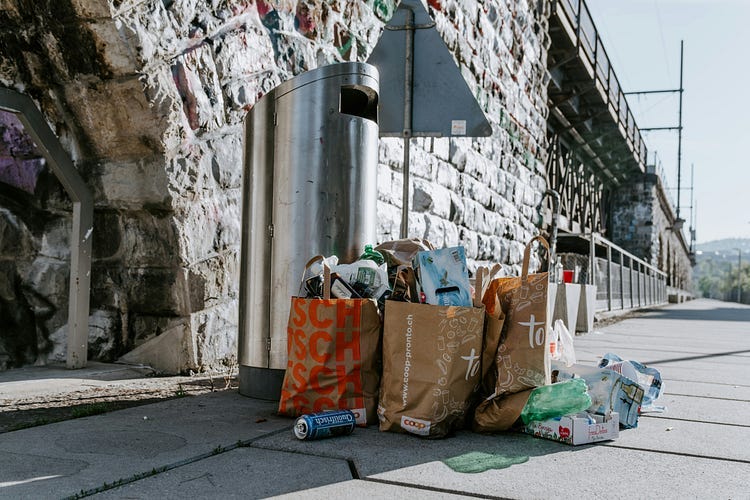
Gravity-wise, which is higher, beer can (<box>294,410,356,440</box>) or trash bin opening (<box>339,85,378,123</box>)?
trash bin opening (<box>339,85,378,123</box>)

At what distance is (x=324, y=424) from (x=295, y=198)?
1128mm

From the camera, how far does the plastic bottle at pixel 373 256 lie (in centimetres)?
301

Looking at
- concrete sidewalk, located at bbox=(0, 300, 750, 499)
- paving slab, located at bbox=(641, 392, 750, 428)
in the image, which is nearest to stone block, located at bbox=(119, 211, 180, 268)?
concrete sidewalk, located at bbox=(0, 300, 750, 499)

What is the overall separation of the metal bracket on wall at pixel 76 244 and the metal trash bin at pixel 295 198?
91cm

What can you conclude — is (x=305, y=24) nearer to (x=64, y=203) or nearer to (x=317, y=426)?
(x=64, y=203)

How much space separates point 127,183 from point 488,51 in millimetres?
5288

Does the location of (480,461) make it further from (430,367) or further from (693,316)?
(693,316)

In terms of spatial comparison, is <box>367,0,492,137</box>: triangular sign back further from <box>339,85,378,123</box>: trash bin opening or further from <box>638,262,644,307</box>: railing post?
<box>638,262,644,307</box>: railing post

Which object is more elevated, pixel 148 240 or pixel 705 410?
pixel 148 240

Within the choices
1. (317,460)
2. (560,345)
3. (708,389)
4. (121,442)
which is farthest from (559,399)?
(708,389)

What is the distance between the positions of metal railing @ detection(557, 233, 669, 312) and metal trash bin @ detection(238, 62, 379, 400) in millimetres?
8169

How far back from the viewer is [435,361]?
2494mm

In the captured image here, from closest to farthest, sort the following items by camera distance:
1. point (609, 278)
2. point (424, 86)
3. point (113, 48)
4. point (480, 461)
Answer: point (480, 461) → point (113, 48) → point (424, 86) → point (609, 278)

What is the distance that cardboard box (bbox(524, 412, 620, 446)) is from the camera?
95.8 inches
